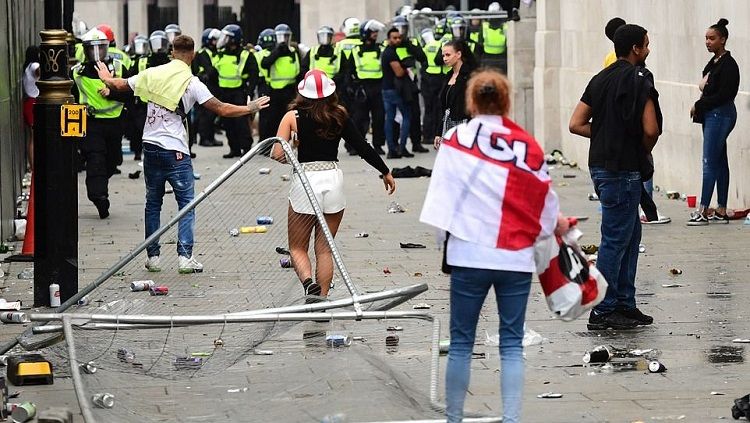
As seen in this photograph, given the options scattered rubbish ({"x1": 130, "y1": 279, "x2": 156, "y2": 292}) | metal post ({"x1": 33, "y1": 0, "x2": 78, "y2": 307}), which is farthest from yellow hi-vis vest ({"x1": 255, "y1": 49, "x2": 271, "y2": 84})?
scattered rubbish ({"x1": 130, "y1": 279, "x2": 156, "y2": 292})

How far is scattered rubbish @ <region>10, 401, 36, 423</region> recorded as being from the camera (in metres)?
7.16

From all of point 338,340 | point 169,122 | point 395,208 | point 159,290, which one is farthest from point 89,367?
point 395,208

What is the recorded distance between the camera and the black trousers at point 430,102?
83.4ft

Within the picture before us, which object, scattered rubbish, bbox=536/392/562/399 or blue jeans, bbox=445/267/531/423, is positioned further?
scattered rubbish, bbox=536/392/562/399

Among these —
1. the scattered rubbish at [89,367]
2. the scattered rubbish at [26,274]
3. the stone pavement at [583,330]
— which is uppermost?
the scattered rubbish at [89,367]

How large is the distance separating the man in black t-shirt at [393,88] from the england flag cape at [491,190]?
56.5 ft

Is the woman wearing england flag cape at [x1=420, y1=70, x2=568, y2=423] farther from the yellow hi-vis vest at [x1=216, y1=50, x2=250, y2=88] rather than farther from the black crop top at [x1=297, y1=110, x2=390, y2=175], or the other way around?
the yellow hi-vis vest at [x1=216, y1=50, x2=250, y2=88]

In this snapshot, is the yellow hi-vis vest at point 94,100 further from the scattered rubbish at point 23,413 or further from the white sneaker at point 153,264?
Answer: the scattered rubbish at point 23,413

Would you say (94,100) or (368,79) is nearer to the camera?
(94,100)

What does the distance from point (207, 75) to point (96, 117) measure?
9.16m

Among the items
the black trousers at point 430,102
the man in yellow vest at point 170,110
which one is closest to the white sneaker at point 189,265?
the man in yellow vest at point 170,110

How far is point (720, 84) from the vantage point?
48.4 feet

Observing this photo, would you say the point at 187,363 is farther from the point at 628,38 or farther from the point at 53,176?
the point at 628,38

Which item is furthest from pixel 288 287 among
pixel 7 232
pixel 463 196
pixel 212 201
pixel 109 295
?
pixel 7 232
